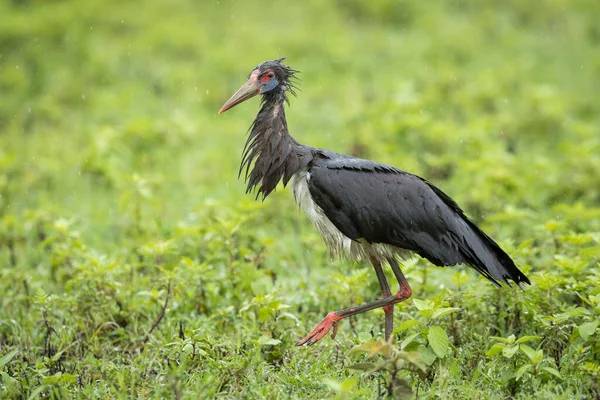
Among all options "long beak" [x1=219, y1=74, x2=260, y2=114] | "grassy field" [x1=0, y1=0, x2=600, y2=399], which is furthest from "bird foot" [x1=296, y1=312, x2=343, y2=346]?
"long beak" [x1=219, y1=74, x2=260, y2=114]

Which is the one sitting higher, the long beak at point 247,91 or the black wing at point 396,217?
the long beak at point 247,91

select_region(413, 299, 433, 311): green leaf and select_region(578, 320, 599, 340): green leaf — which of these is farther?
select_region(413, 299, 433, 311): green leaf

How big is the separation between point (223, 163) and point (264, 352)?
422cm

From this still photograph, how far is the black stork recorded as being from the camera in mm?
4617

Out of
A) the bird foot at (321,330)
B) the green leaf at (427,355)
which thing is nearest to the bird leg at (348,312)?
the bird foot at (321,330)

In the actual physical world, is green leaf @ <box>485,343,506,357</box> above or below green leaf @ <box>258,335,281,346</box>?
below

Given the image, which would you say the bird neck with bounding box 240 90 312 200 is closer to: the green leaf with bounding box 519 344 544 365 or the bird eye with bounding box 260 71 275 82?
the bird eye with bounding box 260 71 275 82

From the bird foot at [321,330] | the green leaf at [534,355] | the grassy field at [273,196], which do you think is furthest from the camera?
the bird foot at [321,330]

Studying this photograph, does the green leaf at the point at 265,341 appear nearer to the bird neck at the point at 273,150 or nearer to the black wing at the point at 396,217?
the black wing at the point at 396,217

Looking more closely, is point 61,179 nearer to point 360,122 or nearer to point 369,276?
point 360,122

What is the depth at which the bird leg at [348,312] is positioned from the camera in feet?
14.9

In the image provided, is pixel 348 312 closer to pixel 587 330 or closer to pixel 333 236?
pixel 333 236

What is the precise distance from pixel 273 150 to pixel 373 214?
75cm

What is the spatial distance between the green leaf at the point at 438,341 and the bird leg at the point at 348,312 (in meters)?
0.56
